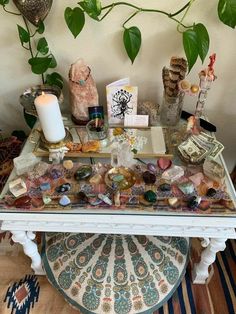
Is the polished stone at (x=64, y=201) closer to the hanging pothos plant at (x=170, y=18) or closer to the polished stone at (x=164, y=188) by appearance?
the polished stone at (x=164, y=188)

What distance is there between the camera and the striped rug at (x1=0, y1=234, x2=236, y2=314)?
40.7 inches

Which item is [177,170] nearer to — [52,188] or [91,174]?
[91,174]

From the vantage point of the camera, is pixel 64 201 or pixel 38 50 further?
pixel 38 50

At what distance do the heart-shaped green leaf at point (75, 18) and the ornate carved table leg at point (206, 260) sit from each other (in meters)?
0.82

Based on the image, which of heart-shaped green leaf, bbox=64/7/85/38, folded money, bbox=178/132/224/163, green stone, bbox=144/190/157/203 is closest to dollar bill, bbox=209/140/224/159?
folded money, bbox=178/132/224/163

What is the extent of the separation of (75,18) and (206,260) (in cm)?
96

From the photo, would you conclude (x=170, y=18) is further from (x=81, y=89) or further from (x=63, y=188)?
(x=63, y=188)

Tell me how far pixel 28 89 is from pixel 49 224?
551 millimetres

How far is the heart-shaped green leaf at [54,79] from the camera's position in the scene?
39.9 inches

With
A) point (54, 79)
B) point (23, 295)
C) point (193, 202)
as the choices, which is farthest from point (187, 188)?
point (23, 295)

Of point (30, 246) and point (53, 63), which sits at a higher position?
point (53, 63)

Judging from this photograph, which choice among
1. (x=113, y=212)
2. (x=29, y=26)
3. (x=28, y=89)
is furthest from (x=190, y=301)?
(x=29, y=26)

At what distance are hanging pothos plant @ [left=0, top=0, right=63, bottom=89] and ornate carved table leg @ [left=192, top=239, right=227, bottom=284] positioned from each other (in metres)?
0.84

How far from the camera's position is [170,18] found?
0.86 metres
